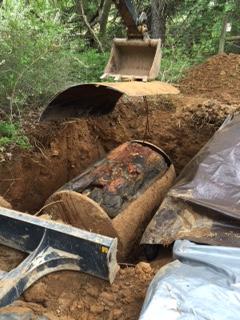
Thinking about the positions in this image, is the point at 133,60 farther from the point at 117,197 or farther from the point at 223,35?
the point at 223,35

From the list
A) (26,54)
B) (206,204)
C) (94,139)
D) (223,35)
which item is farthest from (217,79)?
(206,204)

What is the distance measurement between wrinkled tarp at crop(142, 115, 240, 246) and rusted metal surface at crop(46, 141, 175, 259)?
1.38 feet

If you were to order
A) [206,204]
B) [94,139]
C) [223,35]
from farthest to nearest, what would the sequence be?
[223,35] < [94,139] < [206,204]

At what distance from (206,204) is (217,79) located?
418cm

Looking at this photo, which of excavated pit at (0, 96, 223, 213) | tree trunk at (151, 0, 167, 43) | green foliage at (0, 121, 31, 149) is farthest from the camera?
tree trunk at (151, 0, 167, 43)

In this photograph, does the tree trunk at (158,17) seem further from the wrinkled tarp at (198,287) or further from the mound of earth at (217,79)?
the wrinkled tarp at (198,287)

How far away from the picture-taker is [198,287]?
7.13ft

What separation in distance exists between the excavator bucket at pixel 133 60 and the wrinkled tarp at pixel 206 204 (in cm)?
143

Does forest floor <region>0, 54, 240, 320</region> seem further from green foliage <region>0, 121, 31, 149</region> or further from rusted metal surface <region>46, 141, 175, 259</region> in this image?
rusted metal surface <region>46, 141, 175, 259</region>

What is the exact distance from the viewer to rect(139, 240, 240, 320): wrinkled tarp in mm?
2010

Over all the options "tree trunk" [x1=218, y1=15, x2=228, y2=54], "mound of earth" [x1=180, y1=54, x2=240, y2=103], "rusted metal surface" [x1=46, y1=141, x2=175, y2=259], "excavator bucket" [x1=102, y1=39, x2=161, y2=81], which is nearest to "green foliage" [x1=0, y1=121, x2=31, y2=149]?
"rusted metal surface" [x1=46, y1=141, x2=175, y2=259]

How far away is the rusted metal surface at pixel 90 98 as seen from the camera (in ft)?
11.3

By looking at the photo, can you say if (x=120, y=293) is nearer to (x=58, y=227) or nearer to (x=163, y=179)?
(x=58, y=227)

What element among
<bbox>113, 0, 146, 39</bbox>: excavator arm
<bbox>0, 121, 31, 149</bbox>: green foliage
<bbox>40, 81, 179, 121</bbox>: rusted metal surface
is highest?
<bbox>113, 0, 146, 39</bbox>: excavator arm
